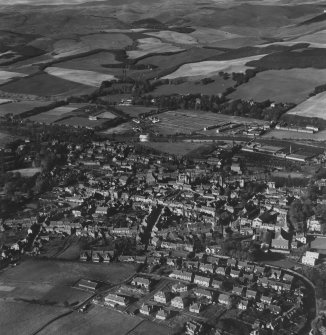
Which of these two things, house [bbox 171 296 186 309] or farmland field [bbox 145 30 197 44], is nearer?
house [bbox 171 296 186 309]

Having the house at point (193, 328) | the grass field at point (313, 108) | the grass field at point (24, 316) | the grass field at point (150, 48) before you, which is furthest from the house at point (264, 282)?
the grass field at point (150, 48)

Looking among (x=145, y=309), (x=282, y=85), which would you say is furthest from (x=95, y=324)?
(x=282, y=85)

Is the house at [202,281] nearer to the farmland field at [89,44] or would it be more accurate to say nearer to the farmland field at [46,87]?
the farmland field at [46,87]

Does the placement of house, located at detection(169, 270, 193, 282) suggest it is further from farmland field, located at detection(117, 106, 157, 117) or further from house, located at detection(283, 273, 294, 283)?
farmland field, located at detection(117, 106, 157, 117)

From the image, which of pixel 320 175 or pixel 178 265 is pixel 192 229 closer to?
pixel 178 265

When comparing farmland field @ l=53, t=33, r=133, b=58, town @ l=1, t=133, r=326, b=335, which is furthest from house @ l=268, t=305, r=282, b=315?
farmland field @ l=53, t=33, r=133, b=58

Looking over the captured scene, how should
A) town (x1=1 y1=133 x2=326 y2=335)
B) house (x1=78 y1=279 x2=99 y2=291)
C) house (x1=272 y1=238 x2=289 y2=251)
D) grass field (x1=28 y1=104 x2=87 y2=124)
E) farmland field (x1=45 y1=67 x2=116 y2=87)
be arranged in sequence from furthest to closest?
1. farmland field (x1=45 y1=67 x2=116 y2=87)
2. grass field (x1=28 y1=104 x2=87 y2=124)
3. house (x1=272 y1=238 x2=289 y2=251)
4. house (x1=78 y1=279 x2=99 y2=291)
5. town (x1=1 y1=133 x2=326 y2=335)
